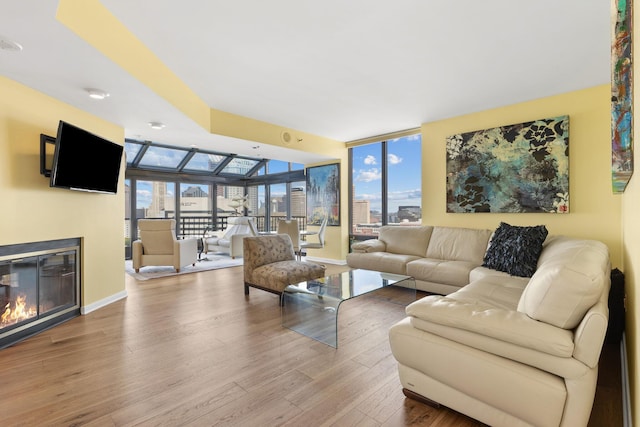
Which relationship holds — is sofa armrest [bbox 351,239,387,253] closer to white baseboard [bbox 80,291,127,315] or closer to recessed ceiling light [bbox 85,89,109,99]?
white baseboard [bbox 80,291,127,315]

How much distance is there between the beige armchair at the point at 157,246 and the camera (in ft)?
17.9

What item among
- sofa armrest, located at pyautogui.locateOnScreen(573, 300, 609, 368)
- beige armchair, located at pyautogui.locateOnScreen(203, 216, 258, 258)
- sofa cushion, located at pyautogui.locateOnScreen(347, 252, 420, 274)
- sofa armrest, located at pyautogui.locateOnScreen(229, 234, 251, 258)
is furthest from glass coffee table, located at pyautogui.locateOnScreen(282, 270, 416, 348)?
sofa armrest, located at pyautogui.locateOnScreen(229, 234, 251, 258)

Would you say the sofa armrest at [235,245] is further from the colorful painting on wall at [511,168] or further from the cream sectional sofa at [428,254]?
the colorful painting on wall at [511,168]

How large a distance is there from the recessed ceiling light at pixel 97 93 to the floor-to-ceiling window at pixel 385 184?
437cm

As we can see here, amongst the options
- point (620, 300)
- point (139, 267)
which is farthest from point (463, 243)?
point (139, 267)

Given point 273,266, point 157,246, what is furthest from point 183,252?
point 273,266

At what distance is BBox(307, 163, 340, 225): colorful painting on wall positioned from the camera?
638cm

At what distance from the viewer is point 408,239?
15.8 feet

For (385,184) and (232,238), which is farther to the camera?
(232,238)

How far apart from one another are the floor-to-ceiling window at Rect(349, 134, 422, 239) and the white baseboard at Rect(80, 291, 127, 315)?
4177 millimetres

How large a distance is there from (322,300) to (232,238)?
173 inches

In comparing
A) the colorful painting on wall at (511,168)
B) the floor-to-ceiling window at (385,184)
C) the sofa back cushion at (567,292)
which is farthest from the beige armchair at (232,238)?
the sofa back cushion at (567,292)

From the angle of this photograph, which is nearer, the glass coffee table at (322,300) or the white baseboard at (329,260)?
the glass coffee table at (322,300)

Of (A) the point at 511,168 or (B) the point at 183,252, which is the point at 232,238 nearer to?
(B) the point at 183,252
